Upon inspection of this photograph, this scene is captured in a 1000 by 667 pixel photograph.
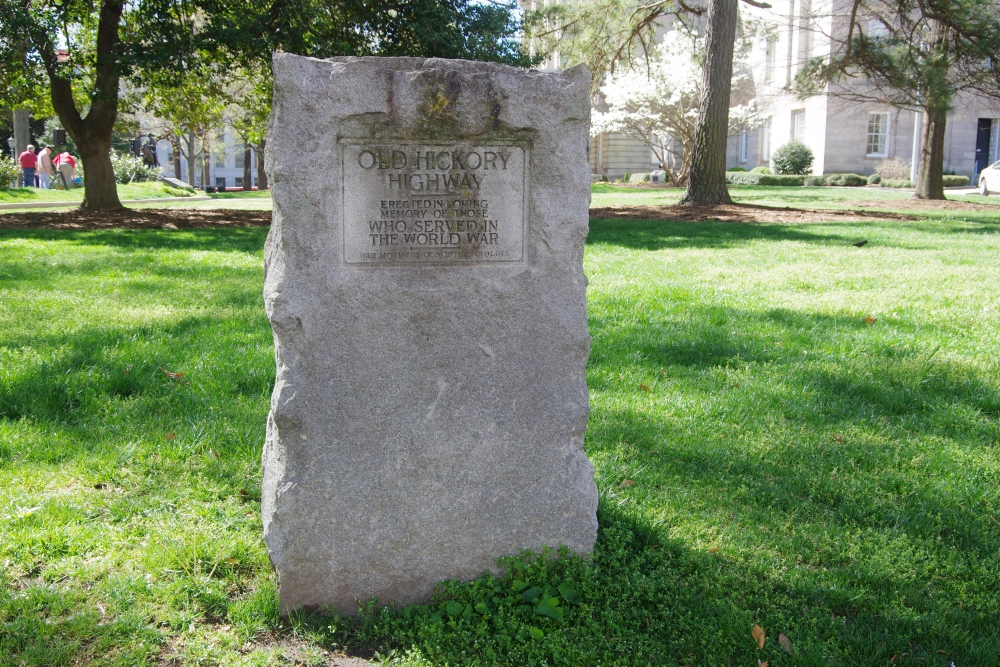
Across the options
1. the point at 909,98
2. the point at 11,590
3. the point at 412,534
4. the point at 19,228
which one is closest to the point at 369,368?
the point at 412,534

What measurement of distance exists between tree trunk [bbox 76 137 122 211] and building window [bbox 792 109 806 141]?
34.3 metres

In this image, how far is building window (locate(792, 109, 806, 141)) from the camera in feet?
133

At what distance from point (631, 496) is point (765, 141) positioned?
45433 millimetres

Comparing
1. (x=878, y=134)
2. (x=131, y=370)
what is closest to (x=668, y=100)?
(x=878, y=134)

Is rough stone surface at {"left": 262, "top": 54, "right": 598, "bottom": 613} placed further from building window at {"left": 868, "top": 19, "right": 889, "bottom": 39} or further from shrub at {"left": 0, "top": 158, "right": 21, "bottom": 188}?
shrub at {"left": 0, "top": 158, "right": 21, "bottom": 188}

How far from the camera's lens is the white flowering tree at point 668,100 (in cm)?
3384

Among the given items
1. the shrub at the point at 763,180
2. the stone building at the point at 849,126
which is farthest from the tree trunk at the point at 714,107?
the stone building at the point at 849,126

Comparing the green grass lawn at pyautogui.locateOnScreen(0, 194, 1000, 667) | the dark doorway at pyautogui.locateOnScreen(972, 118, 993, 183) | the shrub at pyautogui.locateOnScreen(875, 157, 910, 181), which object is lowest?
the green grass lawn at pyautogui.locateOnScreen(0, 194, 1000, 667)

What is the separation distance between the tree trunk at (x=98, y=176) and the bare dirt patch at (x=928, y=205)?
1708 cm

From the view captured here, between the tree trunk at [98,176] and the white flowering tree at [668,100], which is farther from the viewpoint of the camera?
the white flowering tree at [668,100]

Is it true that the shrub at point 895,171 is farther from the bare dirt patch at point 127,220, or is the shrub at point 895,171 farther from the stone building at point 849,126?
the bare dirt patch at point 127,220

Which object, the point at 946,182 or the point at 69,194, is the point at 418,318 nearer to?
the point at 69,194

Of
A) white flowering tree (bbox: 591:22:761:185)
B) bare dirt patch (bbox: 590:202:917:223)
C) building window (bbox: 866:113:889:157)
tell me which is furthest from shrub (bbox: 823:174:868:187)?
bare dirt patch (bbox: 590:202:917:223)

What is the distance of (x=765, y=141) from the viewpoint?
148ft
